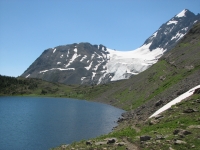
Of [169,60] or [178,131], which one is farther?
[169,60]

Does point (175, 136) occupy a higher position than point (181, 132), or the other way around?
point (181, 132)

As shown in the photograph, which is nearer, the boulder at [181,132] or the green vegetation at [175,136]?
the green vegetation at [175,136]

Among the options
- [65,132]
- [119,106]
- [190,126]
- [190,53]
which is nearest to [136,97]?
[119,106]

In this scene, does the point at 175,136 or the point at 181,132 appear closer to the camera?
the point at 175,136

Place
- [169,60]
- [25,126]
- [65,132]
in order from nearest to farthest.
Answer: [65,132]
[25,126]
[169,60]

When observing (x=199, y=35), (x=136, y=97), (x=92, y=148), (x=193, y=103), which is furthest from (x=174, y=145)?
(x=199, y=35)

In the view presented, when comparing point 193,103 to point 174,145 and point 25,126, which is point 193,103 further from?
point 25,126

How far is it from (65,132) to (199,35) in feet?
383

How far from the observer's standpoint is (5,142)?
49.1 m

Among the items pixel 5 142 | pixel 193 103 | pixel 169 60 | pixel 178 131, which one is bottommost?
pixel 5 142

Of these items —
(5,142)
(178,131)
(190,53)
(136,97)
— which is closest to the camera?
(178,131)

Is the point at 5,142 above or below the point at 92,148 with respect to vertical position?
below

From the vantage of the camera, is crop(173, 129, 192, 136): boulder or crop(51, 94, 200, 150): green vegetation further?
crop(173, 129, 192, 136): boulder

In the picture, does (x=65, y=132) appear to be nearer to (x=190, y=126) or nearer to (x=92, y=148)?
(x=92, y=148)
